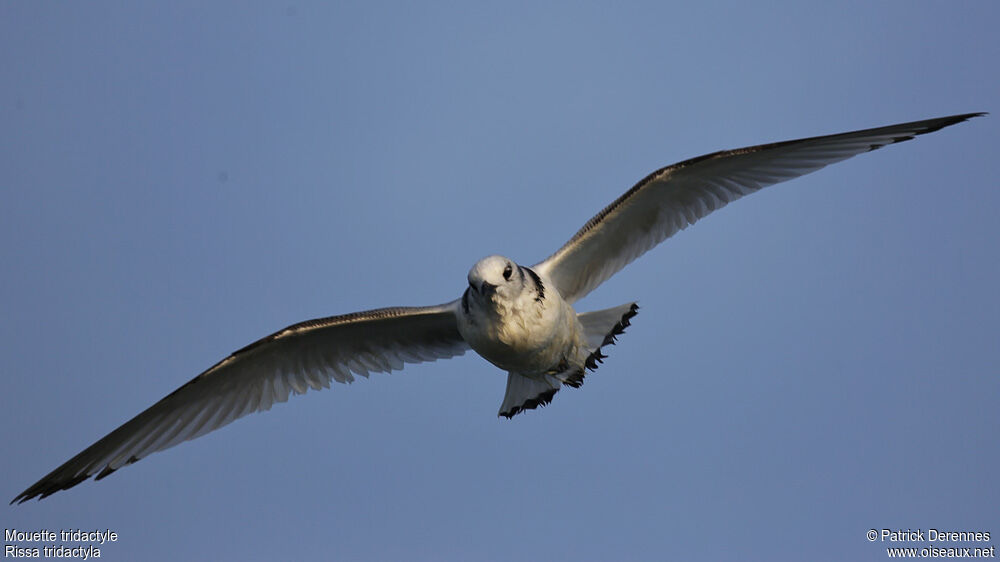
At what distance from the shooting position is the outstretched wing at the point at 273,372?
28.2 ft

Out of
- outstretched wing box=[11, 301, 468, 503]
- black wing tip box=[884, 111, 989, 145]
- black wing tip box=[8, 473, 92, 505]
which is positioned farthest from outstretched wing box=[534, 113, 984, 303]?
black wing tip box=[8, 473, 92, 505]

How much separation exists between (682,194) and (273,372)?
3841 millimetres

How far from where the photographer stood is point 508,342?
7.93 meters

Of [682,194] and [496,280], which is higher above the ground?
[682,194]

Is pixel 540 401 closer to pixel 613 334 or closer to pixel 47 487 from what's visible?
pixel 613 334

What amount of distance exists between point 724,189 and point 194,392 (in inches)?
187

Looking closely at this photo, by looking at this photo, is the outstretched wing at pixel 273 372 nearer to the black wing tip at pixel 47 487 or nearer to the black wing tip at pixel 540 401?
the black wing tip at pixel 47 487

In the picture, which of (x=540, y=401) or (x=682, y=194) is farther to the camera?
(x=682, y=194)

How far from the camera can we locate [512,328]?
7883mm

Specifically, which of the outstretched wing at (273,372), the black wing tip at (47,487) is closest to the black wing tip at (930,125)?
the outstretched wing at (273,372)

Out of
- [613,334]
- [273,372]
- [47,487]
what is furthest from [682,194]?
[47,487]

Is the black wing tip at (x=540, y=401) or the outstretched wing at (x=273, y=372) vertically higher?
the outstretched wing at (x=273, y=372)

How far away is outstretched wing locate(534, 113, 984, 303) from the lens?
8406mm

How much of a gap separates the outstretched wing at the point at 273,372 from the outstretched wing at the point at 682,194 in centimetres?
121
